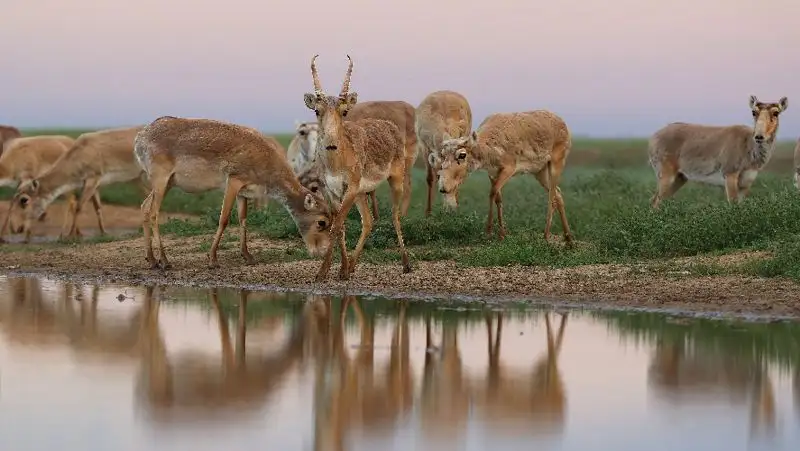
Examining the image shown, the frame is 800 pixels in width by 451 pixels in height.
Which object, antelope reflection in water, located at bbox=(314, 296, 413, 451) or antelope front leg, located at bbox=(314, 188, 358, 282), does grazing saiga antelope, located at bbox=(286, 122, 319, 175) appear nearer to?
antelope front leg, located at bbox=(314, 188, 358, 282)

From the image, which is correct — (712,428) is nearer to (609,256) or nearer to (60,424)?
(60,424)

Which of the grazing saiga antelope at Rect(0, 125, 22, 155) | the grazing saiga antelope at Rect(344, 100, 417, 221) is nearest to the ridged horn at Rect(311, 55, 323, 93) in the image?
the grazing saiga antelope at Rect(344, 100, 417, 221)

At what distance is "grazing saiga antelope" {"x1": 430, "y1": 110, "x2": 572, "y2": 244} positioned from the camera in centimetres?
1931

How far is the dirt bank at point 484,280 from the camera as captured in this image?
14453mm

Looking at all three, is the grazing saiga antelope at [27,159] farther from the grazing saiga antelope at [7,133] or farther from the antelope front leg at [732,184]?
the antelope front leg at [732,184]

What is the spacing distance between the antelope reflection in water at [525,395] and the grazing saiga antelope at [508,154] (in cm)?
739

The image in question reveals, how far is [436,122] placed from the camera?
23391 millimetres

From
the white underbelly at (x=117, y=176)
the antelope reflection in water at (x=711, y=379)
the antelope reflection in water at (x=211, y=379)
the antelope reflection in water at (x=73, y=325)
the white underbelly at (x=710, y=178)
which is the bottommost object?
the antelope reflection in water at (x=73, y=325)

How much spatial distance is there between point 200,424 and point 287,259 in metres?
9.74

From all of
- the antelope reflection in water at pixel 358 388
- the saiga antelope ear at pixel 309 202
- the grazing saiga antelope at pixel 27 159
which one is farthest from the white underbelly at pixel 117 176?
the antelope reflection in water at pixel 358 388

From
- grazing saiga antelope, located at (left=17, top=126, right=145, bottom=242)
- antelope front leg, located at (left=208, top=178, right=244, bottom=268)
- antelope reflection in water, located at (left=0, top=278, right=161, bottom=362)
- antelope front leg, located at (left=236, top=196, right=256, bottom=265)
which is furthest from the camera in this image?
grazing saiga antelope, located at (left=17, top=126, right=145, bottom=242)

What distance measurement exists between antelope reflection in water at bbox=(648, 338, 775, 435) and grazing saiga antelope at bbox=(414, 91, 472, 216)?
11.6 meters

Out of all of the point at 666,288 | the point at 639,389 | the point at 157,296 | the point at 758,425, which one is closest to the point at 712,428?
the point at 758,425

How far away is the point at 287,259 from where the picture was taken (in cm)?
1867
